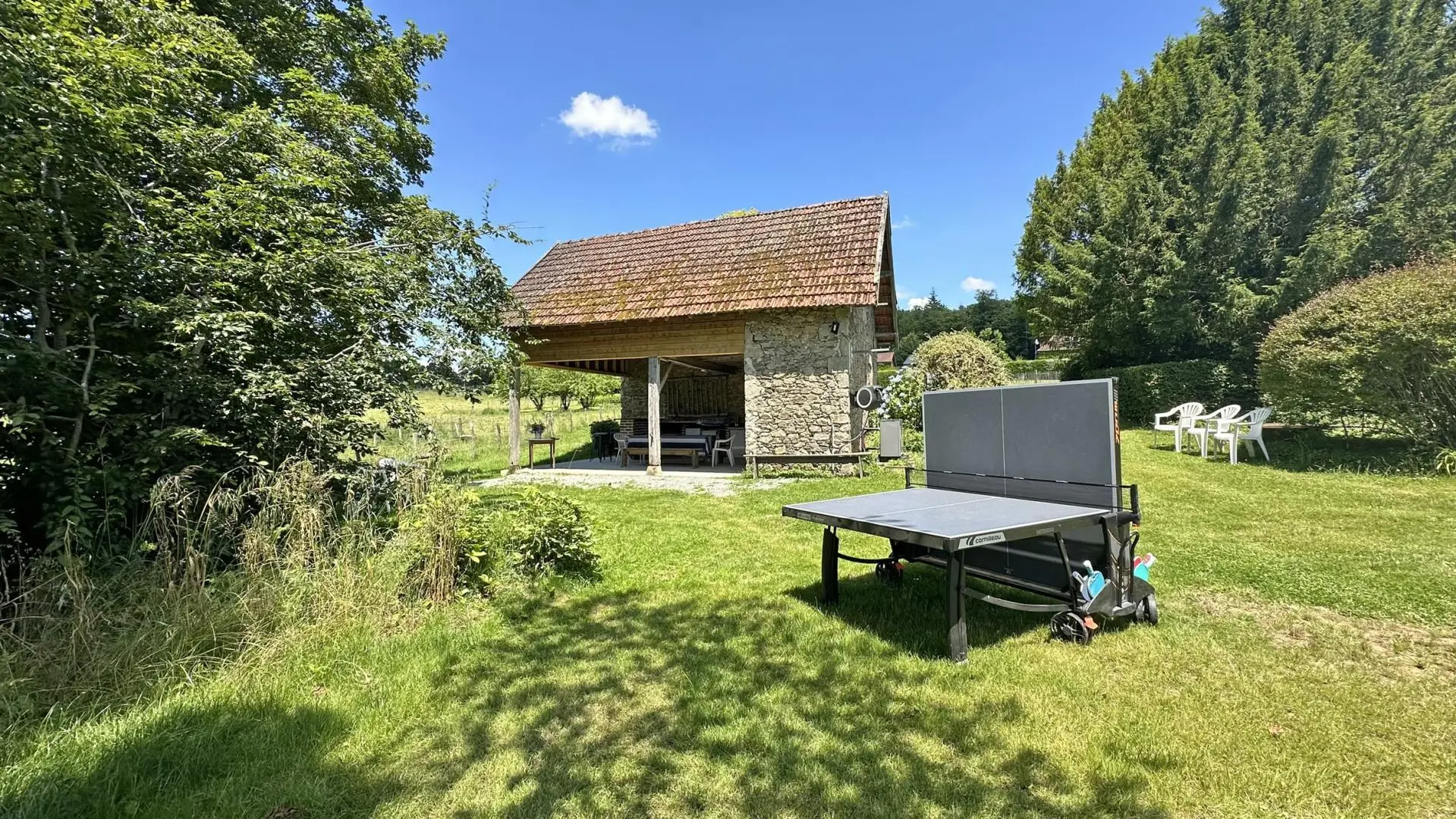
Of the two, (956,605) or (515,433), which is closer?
(956,605)

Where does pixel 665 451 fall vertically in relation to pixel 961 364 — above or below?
below

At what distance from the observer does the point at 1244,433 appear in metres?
10.2

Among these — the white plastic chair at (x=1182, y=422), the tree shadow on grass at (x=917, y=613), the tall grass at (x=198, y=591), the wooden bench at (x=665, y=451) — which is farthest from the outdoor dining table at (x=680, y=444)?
the white plastic chair at (x=1182, y=422)

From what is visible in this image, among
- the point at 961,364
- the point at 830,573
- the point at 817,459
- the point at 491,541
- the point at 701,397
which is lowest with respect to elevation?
the point at 830,573

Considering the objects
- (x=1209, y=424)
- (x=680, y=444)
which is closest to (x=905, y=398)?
(x=680, y=444)

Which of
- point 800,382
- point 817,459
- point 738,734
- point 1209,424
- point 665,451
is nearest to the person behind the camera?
point 738,734

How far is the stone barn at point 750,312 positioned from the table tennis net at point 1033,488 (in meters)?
5.68

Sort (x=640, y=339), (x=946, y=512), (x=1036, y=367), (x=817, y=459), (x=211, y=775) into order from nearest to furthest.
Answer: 1. (x=211, y=775)
2. (x=946, y=512)
3. (x=817, y=459)
4. (x=640, y=339)
5. (x=1036, y=367)

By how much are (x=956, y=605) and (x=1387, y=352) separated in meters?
9.24

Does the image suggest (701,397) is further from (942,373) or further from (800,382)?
(942,373)

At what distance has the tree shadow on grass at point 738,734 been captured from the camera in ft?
7.05

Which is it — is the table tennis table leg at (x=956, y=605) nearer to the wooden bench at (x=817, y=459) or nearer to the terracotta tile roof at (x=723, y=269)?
the wooden bench at (x=817, y=459)

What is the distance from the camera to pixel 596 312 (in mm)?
Answer: 11773

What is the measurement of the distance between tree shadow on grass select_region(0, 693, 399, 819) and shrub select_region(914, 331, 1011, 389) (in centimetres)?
1319
